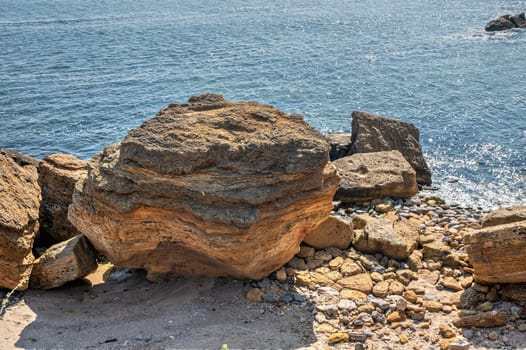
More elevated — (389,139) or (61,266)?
(389,139)

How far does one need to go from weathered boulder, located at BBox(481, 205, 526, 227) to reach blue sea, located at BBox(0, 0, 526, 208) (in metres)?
6.81

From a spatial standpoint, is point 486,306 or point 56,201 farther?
point 56,201

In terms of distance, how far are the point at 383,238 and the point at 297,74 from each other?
81.2 feet

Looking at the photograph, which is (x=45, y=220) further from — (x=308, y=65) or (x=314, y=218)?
(x=308, y=65)

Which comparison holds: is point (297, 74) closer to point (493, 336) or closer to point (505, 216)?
point (505, 216)

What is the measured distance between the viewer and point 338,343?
11.2 m

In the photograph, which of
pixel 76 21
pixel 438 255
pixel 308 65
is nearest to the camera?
pixel 438 255

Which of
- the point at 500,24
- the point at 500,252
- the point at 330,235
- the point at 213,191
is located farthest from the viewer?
the point at 500,24

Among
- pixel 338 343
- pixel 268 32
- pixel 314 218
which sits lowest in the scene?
pixel 338 343

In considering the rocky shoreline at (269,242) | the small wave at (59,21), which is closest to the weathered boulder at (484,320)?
the rocky shoreline at (269,242)

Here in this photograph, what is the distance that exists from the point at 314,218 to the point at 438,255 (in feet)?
12.2

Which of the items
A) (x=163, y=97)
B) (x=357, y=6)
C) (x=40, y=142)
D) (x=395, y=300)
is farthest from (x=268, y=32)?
(x=395, y=300)

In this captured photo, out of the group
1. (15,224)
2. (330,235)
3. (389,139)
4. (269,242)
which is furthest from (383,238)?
(15,224)

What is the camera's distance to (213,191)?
38.8 feet
